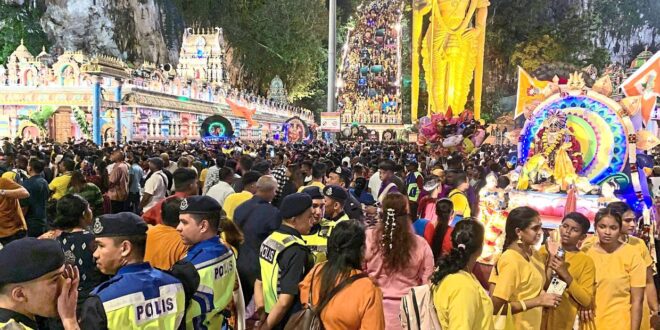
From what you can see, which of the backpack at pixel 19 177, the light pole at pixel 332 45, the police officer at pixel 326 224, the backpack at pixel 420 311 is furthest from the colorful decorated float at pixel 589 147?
the light pole at pixel 332 45

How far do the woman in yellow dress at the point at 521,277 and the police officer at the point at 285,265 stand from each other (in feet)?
3.38

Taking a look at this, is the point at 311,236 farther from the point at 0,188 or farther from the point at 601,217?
the point at 0,188

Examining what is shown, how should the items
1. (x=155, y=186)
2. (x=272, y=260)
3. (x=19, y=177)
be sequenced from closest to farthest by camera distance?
(x=272, y=260) < (x=19, y=177) < (x=155, y=186)

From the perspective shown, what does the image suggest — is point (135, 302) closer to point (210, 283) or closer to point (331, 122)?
point (210, 283)

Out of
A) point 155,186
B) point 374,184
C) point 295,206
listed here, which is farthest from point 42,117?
point 295,206

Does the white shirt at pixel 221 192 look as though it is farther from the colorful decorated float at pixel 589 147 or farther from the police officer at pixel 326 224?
the colorful decorated float at pixel 589 147

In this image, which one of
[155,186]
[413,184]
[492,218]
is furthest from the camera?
[413,184]

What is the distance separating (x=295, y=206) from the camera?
3.93 metres

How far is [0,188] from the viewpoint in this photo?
6059mm

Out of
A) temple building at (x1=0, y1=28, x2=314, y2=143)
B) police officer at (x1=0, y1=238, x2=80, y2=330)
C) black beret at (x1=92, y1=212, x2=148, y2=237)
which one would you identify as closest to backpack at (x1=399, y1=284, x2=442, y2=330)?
black beret at (x1=92, y1=212, x2=148, y2=237)

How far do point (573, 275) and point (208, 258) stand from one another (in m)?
2.23

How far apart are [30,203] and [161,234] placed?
3534 millimetres

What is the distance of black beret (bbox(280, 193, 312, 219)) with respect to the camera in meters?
3.92

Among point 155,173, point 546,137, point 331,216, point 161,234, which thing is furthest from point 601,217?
point 155,173
